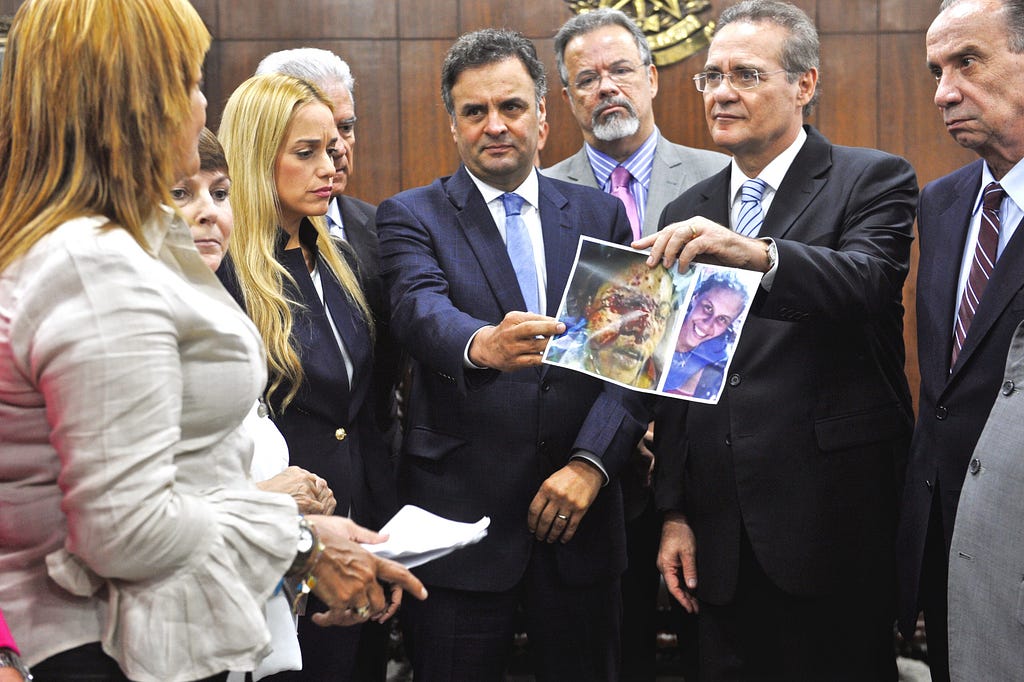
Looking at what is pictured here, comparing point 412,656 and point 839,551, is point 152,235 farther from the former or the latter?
point 839,551

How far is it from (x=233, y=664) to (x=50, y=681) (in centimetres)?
21

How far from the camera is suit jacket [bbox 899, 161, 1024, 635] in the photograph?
6.91 feet

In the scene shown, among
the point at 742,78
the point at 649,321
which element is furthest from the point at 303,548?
the point at 742,78

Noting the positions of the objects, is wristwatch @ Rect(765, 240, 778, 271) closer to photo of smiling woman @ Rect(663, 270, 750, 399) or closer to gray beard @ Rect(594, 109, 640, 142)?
photo of smiling woman @ Rect(663, 270, 750, 399)

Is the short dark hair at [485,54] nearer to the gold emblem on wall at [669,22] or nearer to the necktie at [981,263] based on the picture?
the necktie at [981,263]

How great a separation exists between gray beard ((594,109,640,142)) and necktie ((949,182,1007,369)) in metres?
1.52

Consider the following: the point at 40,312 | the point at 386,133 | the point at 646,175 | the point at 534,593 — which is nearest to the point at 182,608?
the point at 40,312

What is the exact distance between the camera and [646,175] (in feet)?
11.7

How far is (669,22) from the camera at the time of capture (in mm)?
4781

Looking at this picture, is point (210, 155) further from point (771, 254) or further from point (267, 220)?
point (771, 254)

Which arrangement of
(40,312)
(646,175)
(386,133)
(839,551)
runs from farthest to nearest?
(386,133), (646,175), (839,551), (40,312)

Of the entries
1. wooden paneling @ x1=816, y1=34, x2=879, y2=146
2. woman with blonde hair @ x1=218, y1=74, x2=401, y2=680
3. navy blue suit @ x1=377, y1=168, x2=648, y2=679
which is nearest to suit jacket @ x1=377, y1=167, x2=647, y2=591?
navy blue suit @ x1=377, y1=168, x2=648, y2=679

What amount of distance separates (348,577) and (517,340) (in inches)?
31.0

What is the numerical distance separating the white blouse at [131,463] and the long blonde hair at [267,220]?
3.09 ft
